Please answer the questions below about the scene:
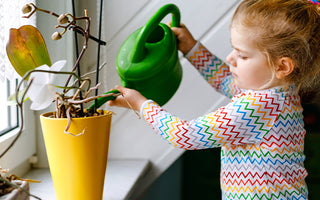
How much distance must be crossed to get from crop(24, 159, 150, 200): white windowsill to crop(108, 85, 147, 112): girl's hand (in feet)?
0.77

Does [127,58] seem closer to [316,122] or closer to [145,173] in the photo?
[145,173]

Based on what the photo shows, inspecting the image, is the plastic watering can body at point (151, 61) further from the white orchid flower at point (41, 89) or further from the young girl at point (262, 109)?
the white orchid flower at point (41, 89)

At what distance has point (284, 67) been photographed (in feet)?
2.88

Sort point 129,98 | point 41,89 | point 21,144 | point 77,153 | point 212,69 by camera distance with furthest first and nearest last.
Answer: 1. point 212,69
2. point 21,144
3. point 129,98
4. point 77,153
5. point 41,89

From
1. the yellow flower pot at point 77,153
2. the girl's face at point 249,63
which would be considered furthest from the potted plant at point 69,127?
the girl's face at point 249,63

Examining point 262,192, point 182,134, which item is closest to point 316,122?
point 262,192

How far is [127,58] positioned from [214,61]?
37 cm

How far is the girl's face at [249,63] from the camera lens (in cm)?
87

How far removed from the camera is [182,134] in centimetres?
84

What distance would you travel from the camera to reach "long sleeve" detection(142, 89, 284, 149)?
33.1 inches

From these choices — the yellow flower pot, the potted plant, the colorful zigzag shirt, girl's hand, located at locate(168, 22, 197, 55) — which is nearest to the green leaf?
the potted plant

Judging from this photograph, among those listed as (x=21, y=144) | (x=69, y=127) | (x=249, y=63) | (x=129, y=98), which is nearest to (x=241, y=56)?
(x=249, y=63)

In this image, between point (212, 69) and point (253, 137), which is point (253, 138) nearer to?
point (253, 137)

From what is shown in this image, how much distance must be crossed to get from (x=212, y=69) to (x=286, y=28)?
0.30m
